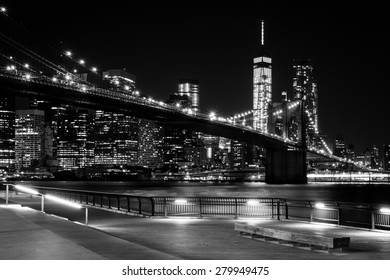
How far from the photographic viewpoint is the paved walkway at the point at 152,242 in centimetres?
1127

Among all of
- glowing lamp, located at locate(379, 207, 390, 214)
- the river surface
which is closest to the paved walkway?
glowing lamp, located at locate(379, 207, 390, 214)

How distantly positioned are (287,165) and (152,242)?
92801 mm

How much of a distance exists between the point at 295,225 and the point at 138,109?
191 feet

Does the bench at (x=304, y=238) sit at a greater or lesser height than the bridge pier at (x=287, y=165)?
lesser

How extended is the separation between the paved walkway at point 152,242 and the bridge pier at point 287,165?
86.4 m

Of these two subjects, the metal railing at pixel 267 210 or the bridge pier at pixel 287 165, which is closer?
the metal railing at pixel 267 210

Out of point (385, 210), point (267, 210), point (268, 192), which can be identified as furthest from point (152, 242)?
point (268, 192)

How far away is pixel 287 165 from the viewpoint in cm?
10638

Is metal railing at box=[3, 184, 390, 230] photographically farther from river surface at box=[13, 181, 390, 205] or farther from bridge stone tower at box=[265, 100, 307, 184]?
bridge stone tower at box=[265, 100, 307, 184]

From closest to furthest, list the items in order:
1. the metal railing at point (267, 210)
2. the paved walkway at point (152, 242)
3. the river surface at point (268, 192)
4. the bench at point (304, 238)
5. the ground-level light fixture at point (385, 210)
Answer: the paved walkway at point (152, 242), the bench at point (304, 238), the ground-level light fixture at point (385, 210), the metal railing at point (267, 210), the river surface at point (268, 192)

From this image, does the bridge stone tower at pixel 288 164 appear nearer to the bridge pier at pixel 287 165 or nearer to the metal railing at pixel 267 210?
the bridge pier at pixel 287 165

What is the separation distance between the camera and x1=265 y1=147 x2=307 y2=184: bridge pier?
106 m

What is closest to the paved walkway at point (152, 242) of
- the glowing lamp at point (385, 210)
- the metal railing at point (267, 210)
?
the metal railing at point (267, 210)
